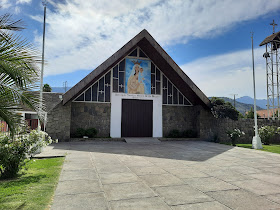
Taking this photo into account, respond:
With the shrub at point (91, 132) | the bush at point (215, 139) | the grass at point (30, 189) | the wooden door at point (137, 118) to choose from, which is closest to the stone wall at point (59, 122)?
the shrub at point (91, 132)

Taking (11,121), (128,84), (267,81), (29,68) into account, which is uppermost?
(267,81)

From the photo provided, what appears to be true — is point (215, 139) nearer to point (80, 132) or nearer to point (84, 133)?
point (84, 133)

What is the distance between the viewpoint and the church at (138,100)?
46.2 ft

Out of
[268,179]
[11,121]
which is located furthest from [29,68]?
[268,179]

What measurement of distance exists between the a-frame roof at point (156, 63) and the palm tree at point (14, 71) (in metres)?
8.18

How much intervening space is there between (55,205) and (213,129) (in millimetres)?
14542

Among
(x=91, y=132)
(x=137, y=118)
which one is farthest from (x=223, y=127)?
(x=91, y=132)

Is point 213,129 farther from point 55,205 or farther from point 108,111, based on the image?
point 55,205

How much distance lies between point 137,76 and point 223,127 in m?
7.68

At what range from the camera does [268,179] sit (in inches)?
206

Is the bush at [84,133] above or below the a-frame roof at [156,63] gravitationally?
below

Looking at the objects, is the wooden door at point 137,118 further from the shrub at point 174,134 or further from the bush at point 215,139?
the bush at point 215,139

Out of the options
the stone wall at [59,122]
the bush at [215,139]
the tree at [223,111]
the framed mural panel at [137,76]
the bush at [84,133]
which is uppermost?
the framed mural panel at [137,76]

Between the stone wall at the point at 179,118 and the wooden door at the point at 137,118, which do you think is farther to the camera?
the stone wall at the point at 179,118
